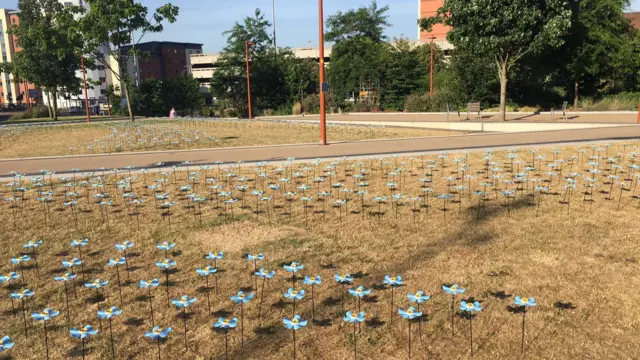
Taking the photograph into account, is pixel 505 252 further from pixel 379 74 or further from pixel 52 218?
pixel 379 74

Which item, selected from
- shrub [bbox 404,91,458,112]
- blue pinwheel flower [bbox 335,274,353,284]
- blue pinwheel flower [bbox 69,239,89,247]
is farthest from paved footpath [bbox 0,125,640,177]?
shrub [bbox 404,91,458,112]

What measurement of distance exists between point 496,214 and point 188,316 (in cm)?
456

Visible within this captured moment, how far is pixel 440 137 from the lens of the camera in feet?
53.1

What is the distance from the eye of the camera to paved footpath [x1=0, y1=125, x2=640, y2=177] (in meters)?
11.8

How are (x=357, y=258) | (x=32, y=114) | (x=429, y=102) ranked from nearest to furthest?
(x=357, y=258) < (x=429, y=102) < (x=32, y=114)

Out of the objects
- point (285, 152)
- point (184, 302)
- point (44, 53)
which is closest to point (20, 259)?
point (184, 302)

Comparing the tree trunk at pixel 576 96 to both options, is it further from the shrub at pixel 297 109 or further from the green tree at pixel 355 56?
the shrub at pixel 297 109

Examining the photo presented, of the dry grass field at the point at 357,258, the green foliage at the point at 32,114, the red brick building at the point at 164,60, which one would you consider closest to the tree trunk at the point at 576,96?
the dry grass field at the point at 357,258

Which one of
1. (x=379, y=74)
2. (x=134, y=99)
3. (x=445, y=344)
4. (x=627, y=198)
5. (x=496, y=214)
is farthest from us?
(x=134, y=99)

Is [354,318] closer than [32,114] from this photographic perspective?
Yes

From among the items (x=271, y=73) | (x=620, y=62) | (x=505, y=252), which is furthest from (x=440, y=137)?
(x=271, y=73)

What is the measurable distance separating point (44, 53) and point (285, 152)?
33.7 metres

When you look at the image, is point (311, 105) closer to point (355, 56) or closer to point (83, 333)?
point (355, 56)

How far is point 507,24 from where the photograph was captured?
22750mm
